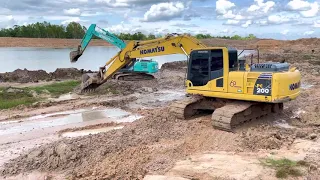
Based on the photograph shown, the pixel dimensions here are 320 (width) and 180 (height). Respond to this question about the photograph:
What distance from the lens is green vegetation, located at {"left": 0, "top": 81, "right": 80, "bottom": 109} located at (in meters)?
13.4

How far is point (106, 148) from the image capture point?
7.81 m

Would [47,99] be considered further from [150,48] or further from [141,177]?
→ [141,177]

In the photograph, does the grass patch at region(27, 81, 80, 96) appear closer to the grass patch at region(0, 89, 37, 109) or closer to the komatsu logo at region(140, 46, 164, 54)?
the grass patch at region(0, 89, 37, 109)

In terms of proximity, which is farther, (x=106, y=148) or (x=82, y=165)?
(x=106, y=148)

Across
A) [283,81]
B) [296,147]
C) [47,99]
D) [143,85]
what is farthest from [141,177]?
[143,85]

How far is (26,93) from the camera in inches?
596

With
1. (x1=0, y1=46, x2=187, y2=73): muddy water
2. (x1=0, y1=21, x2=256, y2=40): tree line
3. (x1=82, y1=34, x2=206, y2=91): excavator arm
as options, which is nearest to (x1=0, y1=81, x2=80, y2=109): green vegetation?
(x1=82, y1=34, x2=206, y2=91): excavator arm

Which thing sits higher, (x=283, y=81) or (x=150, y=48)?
(x=150, y=48)

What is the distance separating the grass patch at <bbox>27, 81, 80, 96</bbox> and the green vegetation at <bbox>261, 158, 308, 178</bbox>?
1113cm

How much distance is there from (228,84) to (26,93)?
9.38 meters

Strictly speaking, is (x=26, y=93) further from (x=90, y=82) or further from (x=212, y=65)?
(x=212, y=65)

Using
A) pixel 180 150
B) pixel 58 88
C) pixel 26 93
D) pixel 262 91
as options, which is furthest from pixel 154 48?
pixel 58 88

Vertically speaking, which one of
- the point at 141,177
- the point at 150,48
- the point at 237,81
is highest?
the point at 150,48

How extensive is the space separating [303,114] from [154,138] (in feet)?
16.7
